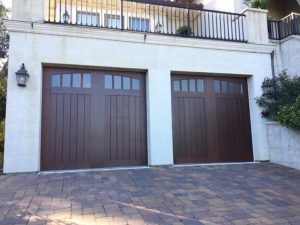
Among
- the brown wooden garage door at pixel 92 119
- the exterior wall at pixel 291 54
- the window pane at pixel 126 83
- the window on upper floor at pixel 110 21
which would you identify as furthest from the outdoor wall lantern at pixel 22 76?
the exterior wall at pixel 291 54

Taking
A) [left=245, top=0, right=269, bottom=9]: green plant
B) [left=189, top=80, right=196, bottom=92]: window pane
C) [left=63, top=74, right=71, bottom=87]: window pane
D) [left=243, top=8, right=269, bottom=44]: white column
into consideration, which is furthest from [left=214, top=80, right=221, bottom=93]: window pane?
[left=63, top=74, right=71, bottom=87]: window pane

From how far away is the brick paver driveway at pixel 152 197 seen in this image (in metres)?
3.11

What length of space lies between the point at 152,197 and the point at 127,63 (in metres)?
3.52

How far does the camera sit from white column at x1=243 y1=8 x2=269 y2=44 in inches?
295

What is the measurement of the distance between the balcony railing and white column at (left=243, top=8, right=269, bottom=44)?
0.19m

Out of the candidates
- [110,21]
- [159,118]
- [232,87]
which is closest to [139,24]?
[110,21]

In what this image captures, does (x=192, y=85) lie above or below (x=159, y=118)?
above

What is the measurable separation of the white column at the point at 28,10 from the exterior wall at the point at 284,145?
247 inches

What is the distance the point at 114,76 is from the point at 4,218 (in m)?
4.12

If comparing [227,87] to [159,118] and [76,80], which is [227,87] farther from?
[76,80]

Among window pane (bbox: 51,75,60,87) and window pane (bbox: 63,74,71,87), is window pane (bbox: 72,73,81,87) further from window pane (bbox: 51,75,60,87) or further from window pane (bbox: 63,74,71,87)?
window pane (bbox: 51,75,60,87)

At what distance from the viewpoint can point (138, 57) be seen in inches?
254

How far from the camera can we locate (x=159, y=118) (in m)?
6.40

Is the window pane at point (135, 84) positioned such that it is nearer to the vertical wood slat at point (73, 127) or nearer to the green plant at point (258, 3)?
the vertical wood slat at point (73, 127)
